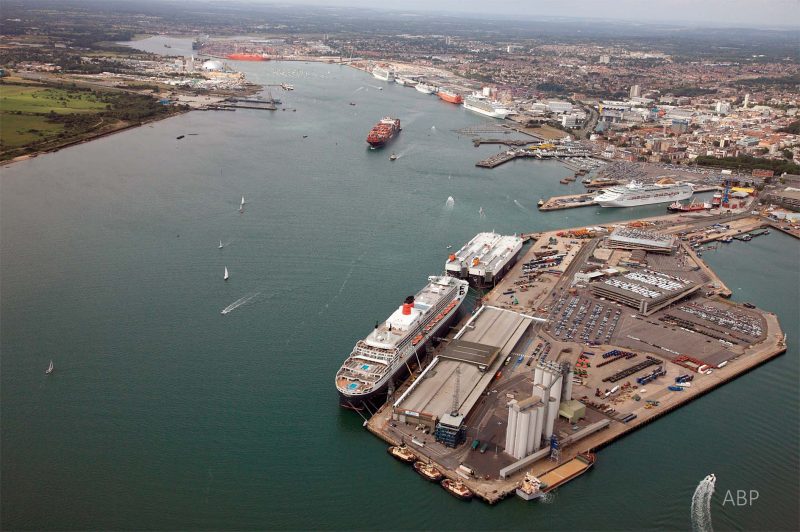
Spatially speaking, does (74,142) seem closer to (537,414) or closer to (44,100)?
(44,100)

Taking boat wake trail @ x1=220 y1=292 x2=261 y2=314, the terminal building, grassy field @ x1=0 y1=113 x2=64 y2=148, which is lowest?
boat wake trail @ x1=220 y1=292 x2=261 y2=314

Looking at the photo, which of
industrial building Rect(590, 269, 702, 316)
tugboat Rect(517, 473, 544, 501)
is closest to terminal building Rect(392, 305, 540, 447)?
tugboat Rect(517, 473, 544, 501)

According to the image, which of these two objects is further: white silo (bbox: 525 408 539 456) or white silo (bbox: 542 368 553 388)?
white silo (bbox: 542 368 553 388)

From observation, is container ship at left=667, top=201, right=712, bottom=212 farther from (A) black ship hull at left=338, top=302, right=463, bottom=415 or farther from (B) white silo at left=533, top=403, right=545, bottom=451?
(B) white silo at left=533, top=403, right=545, bottom=451

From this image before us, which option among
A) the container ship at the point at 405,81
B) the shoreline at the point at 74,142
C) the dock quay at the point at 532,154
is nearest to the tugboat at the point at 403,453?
the dock quay at the point at 532,154

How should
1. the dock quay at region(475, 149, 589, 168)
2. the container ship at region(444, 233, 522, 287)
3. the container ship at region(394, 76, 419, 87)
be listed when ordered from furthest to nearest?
the container ship at region(394, 76, 419, 87)
the dock quay at region(475, 149, 589, 168)
the container ship at region(444, 233, 522, 287)

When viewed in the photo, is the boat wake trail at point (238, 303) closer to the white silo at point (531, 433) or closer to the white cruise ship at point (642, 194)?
the white silo at point (531, 433)

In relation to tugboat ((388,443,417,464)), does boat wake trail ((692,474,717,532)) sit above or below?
below
